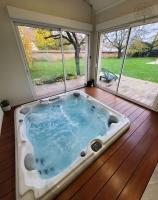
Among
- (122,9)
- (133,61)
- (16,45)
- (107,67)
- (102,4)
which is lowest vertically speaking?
(107,67)

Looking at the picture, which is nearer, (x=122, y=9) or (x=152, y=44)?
(x=152, y=44)

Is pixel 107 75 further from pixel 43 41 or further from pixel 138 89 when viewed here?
pixel 43 41

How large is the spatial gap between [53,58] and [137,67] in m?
2.46

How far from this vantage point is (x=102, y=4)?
2.64 meters

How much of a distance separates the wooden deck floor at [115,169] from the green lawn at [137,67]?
4.72 feet

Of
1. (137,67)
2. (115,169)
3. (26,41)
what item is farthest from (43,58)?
(115,169)

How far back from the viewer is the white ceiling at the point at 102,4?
2.43 metres

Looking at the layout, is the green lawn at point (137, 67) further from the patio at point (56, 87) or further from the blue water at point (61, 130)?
the blue water at point (61, 130)

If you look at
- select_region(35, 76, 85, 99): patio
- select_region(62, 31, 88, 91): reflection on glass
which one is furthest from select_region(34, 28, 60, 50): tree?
select_region(35, 76, 85, 99): patio

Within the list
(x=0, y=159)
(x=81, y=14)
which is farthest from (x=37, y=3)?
(x=0, y=159)

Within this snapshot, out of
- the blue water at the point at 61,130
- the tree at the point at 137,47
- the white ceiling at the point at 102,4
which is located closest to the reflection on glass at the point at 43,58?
the blue water at the point at 61,130

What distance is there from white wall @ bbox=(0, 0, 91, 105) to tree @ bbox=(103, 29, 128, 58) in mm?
798

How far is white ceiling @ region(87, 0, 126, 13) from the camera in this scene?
2434 mm

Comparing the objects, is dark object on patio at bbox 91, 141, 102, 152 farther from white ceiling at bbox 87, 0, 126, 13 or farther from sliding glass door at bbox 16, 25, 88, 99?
white ceiling at bbox 87, 0, 126, 13
